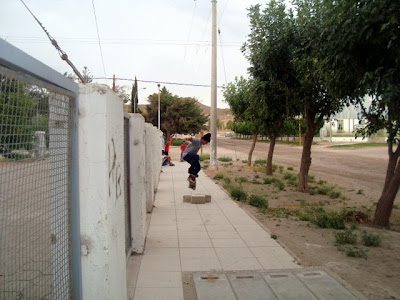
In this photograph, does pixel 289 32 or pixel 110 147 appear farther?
pixel 289 32

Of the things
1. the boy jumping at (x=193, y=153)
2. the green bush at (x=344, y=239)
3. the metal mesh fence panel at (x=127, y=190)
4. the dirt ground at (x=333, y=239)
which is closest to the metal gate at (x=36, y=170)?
the metal mesh fence panel at (x=127, y=190)

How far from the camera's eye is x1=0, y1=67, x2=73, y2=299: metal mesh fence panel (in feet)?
5.82

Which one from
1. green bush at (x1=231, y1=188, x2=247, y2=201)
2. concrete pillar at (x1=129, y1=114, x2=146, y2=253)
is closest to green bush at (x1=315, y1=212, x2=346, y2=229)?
green bush at (x1=231, y1=188, x2=247, y2=201)

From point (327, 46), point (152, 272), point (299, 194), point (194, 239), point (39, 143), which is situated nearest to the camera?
point (39, 143)

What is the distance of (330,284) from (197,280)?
1520 millimetres

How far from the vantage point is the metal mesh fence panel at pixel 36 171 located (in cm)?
177

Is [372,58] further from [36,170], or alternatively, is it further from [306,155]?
[36,170]

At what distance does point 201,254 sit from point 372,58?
4.59m

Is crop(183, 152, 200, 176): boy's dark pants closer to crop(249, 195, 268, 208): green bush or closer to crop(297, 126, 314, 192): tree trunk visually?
crop(249, 195, 268, 208): green bush

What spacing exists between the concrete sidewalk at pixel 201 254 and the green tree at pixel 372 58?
2820mm

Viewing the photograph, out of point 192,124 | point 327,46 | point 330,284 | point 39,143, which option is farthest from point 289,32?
point 192,124

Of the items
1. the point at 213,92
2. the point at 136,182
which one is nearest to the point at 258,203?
the point at 136,182

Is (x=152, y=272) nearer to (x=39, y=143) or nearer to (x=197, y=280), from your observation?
(x=197, y=280)

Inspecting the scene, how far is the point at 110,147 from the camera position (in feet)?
9.48
